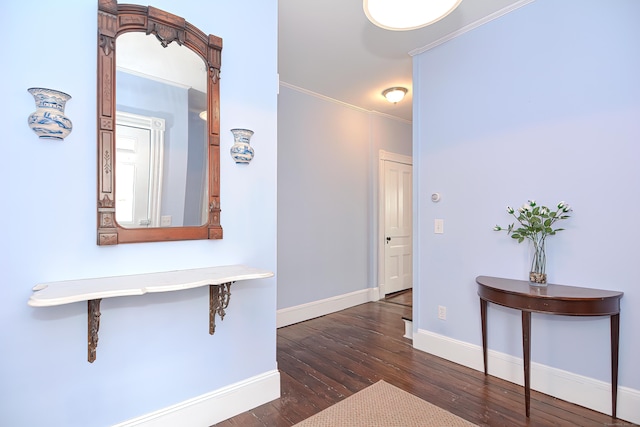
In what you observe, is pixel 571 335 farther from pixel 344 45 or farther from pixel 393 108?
pixel 393 108

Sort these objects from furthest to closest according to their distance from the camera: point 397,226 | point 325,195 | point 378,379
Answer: point 397,226 → point 325,195 → point 378,379

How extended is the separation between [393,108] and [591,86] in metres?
2.57

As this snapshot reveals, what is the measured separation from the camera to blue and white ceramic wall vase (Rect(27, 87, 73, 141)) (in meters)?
1.31

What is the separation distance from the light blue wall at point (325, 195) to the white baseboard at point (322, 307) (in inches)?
2.6

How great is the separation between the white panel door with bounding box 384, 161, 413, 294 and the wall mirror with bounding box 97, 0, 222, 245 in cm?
326

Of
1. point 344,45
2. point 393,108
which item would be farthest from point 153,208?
point 393,108

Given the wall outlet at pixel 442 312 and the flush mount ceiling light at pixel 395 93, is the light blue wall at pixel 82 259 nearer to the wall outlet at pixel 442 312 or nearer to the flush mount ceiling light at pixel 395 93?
the wall outlet at pixel 442 312

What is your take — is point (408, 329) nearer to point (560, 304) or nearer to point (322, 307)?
point (322, 307)

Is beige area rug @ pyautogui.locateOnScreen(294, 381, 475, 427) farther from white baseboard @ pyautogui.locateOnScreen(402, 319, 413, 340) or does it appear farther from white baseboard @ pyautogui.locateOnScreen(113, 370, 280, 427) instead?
white baseboard @ pyautogui.locateOnScreen(402, 319, 413, 340)

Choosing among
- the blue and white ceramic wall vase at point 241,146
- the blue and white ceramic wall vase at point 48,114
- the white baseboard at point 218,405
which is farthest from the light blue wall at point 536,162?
the blue and white ceramic wall vase at point 48,114

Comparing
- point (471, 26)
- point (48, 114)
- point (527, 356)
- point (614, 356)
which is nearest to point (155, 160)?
point (48, 114)

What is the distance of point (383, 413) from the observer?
1899 mm

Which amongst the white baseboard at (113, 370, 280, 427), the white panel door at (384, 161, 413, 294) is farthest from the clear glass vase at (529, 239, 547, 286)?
the white panel door at (384, 161, 413, 294)

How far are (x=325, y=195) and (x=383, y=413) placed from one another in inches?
99.4
